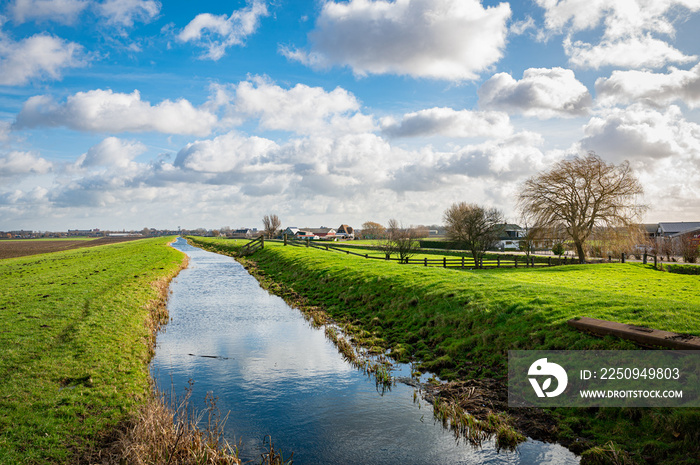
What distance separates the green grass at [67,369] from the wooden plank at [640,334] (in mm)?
12413

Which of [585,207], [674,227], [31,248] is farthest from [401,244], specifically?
[31,248]

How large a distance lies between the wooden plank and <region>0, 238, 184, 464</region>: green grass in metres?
12.4

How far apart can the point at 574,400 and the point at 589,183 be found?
4040 cm

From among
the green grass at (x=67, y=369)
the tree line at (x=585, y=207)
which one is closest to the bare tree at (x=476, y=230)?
the tree line at (x=585, y=207)

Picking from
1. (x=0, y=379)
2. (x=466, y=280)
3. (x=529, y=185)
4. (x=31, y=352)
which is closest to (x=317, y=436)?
(x=0, y=379)

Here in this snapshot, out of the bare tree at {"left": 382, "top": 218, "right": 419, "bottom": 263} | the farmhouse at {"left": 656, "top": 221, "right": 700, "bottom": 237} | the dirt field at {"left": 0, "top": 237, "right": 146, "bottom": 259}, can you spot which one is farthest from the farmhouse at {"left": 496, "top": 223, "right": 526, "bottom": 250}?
the dirt field at {"left": 0, "top": 237, "right": 146, "bottom": 259}

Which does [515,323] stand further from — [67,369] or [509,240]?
[509,240]

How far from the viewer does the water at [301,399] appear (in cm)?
809

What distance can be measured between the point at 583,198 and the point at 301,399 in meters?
43.7

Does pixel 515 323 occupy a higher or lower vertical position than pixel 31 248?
higher

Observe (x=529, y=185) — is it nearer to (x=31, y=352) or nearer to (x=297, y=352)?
(x=297, y=352)

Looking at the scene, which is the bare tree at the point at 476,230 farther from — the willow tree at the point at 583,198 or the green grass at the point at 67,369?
the green grass at the point at 67,369

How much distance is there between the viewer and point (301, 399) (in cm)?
1070

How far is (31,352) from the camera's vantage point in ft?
40.4
